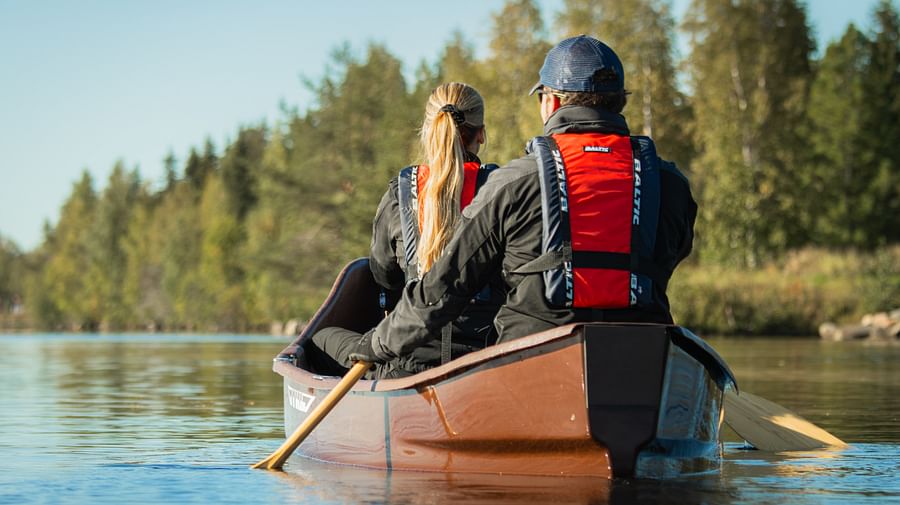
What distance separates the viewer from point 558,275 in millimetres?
5324

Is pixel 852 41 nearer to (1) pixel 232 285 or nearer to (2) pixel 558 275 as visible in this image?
(1) pixel 232 285

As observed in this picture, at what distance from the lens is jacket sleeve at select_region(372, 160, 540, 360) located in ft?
18.0

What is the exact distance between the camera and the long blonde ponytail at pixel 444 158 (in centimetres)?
604

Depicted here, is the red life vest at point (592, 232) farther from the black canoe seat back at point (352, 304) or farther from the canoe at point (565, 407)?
the black canoe seat back at point (352, 304)

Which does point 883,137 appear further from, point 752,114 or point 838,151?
point 752,114

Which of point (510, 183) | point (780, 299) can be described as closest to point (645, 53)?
point (780, 299)

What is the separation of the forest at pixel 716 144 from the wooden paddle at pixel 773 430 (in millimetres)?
29719

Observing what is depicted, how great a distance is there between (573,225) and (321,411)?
1685 mm

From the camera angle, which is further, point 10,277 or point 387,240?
point 10,277

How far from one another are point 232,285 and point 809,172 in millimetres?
33323

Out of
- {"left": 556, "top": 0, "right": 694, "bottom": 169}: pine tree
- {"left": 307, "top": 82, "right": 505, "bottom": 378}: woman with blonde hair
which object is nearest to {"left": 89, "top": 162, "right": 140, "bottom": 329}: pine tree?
{"left": 556, "top": 0, "right": 694, "bottom": 169}: pine tree

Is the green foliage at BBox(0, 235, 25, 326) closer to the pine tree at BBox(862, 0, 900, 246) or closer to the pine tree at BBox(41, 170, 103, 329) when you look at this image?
the pine tree at BBox(41, 170, 103, 329)

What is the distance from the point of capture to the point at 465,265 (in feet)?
18.3

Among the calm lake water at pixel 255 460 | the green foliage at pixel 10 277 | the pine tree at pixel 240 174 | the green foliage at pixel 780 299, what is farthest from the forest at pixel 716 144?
the green foliage at pixel 10 277
